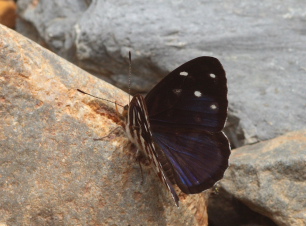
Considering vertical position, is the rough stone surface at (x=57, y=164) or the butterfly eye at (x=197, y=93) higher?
the butterfly eye at (x=197, y=93)

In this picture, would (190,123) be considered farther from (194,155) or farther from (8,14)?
(8,14)

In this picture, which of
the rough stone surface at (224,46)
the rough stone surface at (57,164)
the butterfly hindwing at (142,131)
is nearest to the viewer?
the butterfly hindwing at (142,131)

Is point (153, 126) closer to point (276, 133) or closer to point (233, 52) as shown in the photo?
point (276, 133)

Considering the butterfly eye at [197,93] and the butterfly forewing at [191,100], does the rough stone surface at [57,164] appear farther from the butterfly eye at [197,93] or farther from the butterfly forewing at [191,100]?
the butterfly eye at [197,93]

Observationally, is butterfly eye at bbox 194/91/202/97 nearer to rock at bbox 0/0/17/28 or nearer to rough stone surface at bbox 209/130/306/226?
rough stone surface at bbox 209/130/306/226

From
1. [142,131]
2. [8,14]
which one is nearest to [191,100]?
[142,131]

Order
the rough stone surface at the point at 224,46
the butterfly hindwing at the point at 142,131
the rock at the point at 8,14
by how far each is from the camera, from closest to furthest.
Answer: the butterfly hindwing at the point at 142,131 < the rough stone surface at the point at 224,46 < the rock at the point at 8,14

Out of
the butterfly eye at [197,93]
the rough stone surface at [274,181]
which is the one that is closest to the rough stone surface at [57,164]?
the butterfly eye at [197,93]

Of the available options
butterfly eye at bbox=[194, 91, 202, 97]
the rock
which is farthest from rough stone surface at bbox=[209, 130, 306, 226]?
the rock

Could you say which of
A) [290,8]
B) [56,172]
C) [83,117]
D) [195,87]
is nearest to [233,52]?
[290,8]
